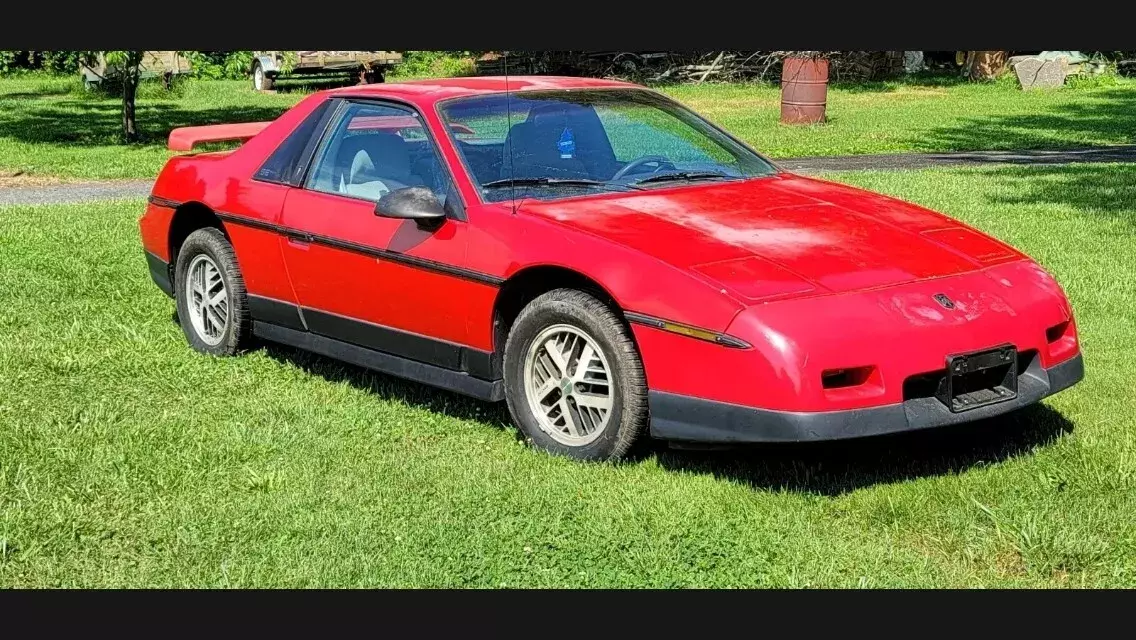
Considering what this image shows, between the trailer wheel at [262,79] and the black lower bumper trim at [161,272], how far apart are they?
24848 millimetres

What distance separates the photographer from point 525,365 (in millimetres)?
5723

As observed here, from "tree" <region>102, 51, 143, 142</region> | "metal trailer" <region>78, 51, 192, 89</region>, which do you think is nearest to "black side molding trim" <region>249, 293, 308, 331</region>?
"tree" <region>102, 51, 143, 142</region>

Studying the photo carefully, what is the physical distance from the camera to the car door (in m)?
6.00

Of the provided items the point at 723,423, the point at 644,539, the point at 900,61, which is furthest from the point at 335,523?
the point at 900,61

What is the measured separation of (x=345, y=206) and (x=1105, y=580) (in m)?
3.56

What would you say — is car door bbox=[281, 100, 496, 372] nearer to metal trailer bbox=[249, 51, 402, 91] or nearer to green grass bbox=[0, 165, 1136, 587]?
green grass bbox=[0, 165, 1136, 587]

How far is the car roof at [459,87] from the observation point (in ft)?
21.4

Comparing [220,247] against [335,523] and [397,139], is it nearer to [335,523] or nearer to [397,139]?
[397,139]

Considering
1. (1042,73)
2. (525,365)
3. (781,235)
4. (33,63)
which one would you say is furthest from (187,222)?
(33,63)

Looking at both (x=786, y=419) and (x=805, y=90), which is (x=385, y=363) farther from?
(x=805, y=90)

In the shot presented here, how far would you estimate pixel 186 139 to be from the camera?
26.8ft

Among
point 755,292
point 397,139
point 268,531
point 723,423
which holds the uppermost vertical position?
point 397,139

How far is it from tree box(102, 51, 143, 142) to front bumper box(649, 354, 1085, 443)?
15.4 meters

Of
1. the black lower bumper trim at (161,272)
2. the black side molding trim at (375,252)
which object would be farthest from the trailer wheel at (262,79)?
the black side molding trim at (375,252)
